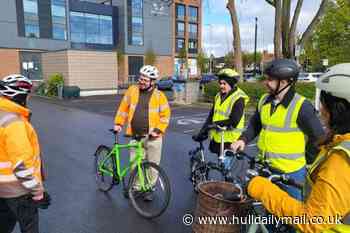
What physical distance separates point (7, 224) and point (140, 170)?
1737 mm

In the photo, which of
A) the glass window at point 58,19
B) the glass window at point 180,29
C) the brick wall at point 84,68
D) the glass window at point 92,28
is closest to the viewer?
the brick wall at point 84,68

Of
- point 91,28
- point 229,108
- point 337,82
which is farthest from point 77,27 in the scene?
point 337,82

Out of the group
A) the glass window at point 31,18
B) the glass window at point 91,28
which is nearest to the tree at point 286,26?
the glass window at point 31,18

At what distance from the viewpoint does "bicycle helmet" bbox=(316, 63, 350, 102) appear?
141 centimetres

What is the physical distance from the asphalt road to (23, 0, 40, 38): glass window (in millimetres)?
35711

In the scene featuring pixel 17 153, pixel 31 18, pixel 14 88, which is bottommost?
pixel 17 153

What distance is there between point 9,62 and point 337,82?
144ft

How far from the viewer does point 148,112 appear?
434cm

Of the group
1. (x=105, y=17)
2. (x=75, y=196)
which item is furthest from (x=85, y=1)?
(x=75, y=196)

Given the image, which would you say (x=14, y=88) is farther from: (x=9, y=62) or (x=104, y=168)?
(x=9, y=62)

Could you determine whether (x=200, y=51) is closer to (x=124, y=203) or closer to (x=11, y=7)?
(x=11, y=7)

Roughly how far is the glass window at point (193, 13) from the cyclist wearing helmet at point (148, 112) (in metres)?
62.7

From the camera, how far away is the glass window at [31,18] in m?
40.7

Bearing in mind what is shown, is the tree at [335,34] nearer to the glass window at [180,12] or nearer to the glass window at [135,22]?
the glass window at [135,22]
